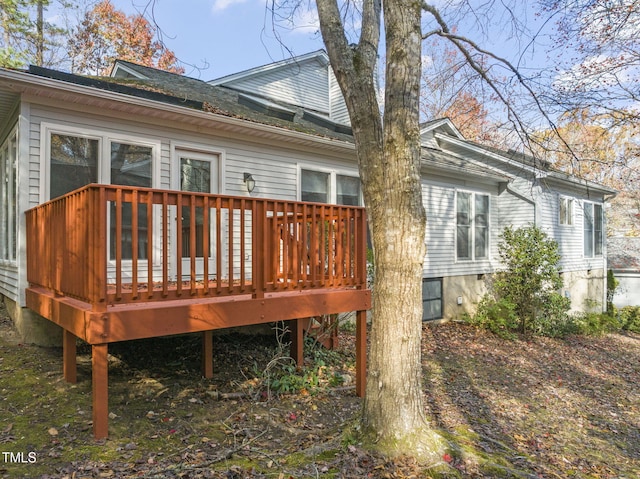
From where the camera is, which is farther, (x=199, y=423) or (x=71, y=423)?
(x=199, y=423)

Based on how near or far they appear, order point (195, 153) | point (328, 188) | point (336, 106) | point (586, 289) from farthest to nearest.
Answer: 1. point (586, 289)
2. point (336, 106)
3. point (328, 188)
4. point (195, 153)

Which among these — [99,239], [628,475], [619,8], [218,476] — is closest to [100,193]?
[99,239]

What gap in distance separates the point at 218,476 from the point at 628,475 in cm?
370

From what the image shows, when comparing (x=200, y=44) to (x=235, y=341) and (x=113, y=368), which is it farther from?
(x=113, y=368)

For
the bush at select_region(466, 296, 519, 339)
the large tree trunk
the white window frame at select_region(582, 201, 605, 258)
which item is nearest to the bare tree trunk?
the bush at select_region(466, 296, 519, 339)

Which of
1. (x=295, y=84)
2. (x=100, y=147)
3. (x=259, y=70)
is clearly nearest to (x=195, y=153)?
(x=100, y=147)

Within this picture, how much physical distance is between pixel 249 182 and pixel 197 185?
0.81 m

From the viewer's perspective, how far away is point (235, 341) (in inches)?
261

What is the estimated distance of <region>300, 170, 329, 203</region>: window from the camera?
26.9 ft

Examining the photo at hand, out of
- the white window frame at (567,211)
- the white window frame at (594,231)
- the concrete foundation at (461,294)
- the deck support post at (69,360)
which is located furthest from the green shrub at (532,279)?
the deck support post at (69,360)

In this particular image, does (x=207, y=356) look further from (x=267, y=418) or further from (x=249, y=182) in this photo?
(x=249, y=182)

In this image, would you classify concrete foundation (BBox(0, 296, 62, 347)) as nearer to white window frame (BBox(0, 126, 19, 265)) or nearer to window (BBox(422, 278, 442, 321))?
white window frame (BBox(0, 126, 19, 265))

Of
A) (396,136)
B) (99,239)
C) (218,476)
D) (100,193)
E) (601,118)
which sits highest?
(601,118)

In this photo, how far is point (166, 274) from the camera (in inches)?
154
